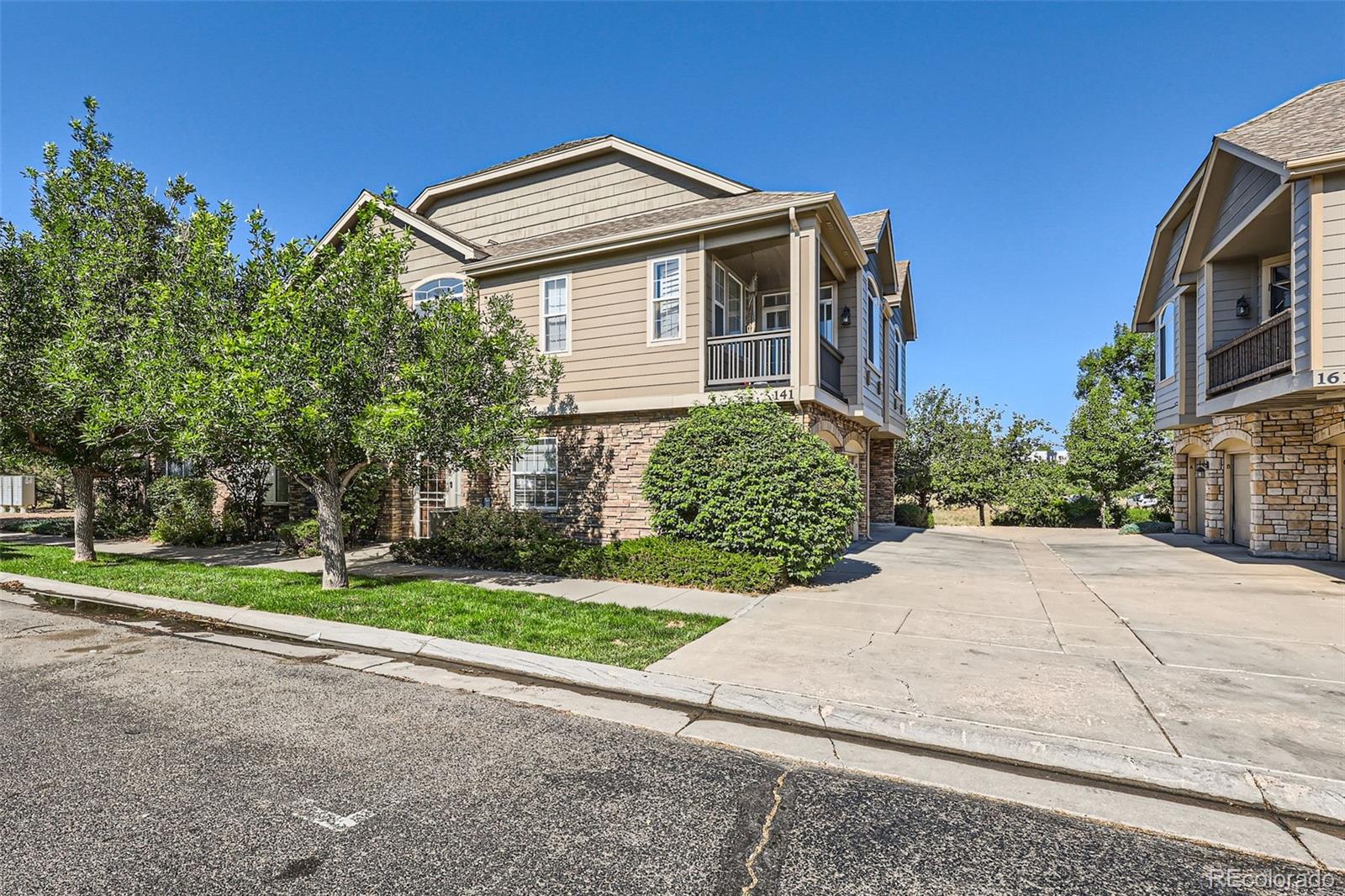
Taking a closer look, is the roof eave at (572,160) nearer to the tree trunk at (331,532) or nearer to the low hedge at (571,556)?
the low hedge at (571,556)

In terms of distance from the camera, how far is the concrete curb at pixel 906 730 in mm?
3635

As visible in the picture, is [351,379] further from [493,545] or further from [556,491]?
[556,491]

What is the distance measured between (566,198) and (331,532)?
9396 millimetres

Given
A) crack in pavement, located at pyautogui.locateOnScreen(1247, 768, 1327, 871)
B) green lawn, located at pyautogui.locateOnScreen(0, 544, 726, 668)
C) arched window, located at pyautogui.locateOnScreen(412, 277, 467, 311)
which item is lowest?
crack in pavement, located at pyautogui.locateOnScreen(1247, 768, 1327, 871)

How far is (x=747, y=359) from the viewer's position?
11.3 meters

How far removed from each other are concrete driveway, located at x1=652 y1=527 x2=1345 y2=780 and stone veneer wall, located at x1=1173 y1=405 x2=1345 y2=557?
202cm

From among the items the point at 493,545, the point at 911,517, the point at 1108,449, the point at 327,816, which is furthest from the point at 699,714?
the point at 1108,449

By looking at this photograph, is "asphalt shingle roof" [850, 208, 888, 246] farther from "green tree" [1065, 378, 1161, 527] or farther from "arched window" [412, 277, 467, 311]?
Result: "green tree" [1065, 378, 1161, 527]

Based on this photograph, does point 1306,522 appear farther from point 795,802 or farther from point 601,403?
point 795,802

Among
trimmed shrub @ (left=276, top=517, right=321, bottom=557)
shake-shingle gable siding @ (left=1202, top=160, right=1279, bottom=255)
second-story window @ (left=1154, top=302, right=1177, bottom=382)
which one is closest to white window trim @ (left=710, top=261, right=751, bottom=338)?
shake-shingle gable siding @ (left=1202, top=160, right=1279, bottom=255)

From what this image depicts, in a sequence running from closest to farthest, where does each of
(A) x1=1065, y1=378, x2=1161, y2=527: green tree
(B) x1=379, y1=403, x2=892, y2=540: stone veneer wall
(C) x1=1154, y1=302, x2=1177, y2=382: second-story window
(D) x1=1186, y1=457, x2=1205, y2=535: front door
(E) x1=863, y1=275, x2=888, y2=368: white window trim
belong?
(B) x1=379, y1=403, x2=892, y2=540: stone veneer wall
(E) x1=863, y1=275, x2=888, y2=368: white window trim
(C) x1=1154, y1=302, x2=1177, y2=382: second-story window
(D) x1=1186, y1=457, x2=1205, y2=535: front door
(A) x1=1065, y1=378, x2=1161, y2=527: green tree

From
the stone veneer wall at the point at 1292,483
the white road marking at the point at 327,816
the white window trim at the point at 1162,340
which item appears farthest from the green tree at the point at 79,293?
the white window trim at the point at 1162,340

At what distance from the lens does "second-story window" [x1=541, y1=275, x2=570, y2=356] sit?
505 inches

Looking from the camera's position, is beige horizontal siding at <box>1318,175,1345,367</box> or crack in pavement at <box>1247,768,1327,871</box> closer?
crack in pavement at <box>1247,768,1327,871</box>
